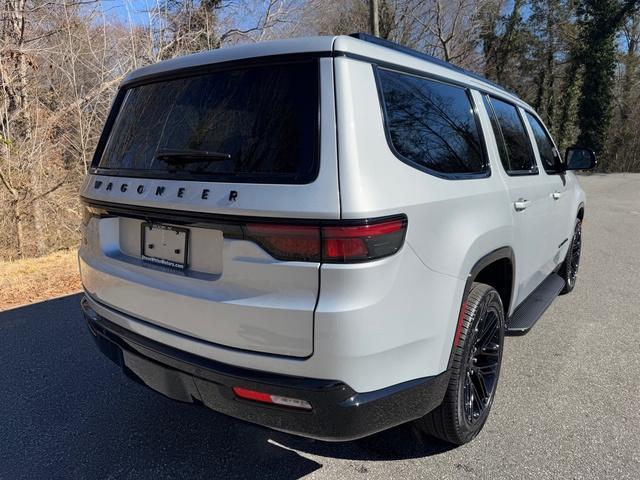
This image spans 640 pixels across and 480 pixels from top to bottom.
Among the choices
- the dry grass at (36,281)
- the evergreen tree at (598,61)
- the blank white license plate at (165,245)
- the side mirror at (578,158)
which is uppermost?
the evergreen tree at (598,61)

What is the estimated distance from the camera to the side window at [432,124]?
198 centimetres

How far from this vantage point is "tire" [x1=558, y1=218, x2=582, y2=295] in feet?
15.7

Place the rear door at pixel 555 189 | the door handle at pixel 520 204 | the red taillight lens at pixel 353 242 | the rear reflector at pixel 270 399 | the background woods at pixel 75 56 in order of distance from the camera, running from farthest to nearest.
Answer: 1. the background woods at pixel 75 56
2. the rear door at pixel 555 189
3. the door handle at pixel 520 204
4. the rear reflector at pixel 270 399
5. the red taillight lens at pixel 353 242

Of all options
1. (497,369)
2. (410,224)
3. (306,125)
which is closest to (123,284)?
(306,125)

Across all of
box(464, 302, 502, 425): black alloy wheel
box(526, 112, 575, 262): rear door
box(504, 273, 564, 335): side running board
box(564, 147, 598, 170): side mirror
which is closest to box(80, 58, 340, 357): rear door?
box(464, 302, 502, 425): black alloy wheel

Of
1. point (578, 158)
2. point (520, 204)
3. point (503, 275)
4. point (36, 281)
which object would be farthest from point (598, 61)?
point (36, 281)

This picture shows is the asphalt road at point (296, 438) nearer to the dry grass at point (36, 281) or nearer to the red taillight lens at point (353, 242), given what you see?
the red taillight lens at point (353, 242)

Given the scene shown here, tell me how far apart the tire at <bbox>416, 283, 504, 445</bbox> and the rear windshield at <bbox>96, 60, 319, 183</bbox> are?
1.16 m

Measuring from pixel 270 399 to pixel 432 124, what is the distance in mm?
1428

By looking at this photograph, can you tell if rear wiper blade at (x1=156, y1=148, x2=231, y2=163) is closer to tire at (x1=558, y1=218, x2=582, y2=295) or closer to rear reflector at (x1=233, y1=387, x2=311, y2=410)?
rear reflector at (x1=233, y1=387, x2=311, y2=410)

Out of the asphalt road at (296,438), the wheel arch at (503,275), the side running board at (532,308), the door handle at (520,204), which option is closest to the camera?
the asphalt road at (296,438)

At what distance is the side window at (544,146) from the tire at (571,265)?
1.07 meters

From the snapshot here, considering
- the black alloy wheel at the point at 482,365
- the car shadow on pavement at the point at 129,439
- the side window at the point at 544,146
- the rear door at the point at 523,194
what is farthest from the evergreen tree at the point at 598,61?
the car shadow on pavement at the point at 129,439

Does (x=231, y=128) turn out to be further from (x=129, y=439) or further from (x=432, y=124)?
(x=129, y=439)
